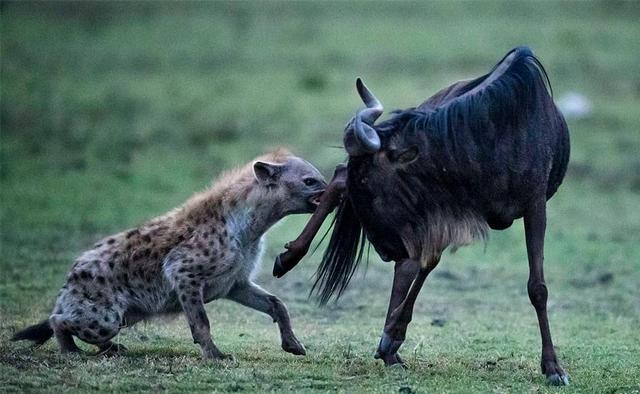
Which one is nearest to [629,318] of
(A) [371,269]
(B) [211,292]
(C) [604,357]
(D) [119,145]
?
(C) [604,357]

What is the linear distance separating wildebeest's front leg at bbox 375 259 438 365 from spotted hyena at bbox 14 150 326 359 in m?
0.71

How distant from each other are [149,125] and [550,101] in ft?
42.9

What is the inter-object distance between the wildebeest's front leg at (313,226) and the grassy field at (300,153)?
2.04 ft

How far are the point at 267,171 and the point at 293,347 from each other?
119cm

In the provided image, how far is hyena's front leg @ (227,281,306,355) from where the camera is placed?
27.8 feet

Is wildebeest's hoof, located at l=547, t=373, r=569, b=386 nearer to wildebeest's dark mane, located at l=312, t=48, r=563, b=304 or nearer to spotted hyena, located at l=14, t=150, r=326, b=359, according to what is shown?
wildebeest's dark mane, located at l=312, t=48, r=563, b=304

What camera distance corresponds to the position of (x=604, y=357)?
29.0 feet

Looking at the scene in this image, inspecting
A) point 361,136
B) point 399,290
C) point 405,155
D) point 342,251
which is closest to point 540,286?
point 399,290

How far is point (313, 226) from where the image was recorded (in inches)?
325

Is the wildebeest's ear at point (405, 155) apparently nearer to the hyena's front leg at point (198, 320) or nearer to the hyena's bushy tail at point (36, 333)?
the hyena's front leg at point (198, 320)

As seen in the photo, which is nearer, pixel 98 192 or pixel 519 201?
pixel 519 201

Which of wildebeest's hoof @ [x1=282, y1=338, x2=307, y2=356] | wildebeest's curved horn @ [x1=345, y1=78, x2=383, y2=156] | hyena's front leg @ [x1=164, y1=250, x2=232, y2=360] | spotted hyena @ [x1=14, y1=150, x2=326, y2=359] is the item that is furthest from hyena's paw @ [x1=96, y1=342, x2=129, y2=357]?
wildebeest's curved horn @ [x1=345, y1=78, x2=383, y2=156]

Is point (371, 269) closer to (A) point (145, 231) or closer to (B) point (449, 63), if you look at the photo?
(A) point (145, 231)

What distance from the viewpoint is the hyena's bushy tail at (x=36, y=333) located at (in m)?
8.34
